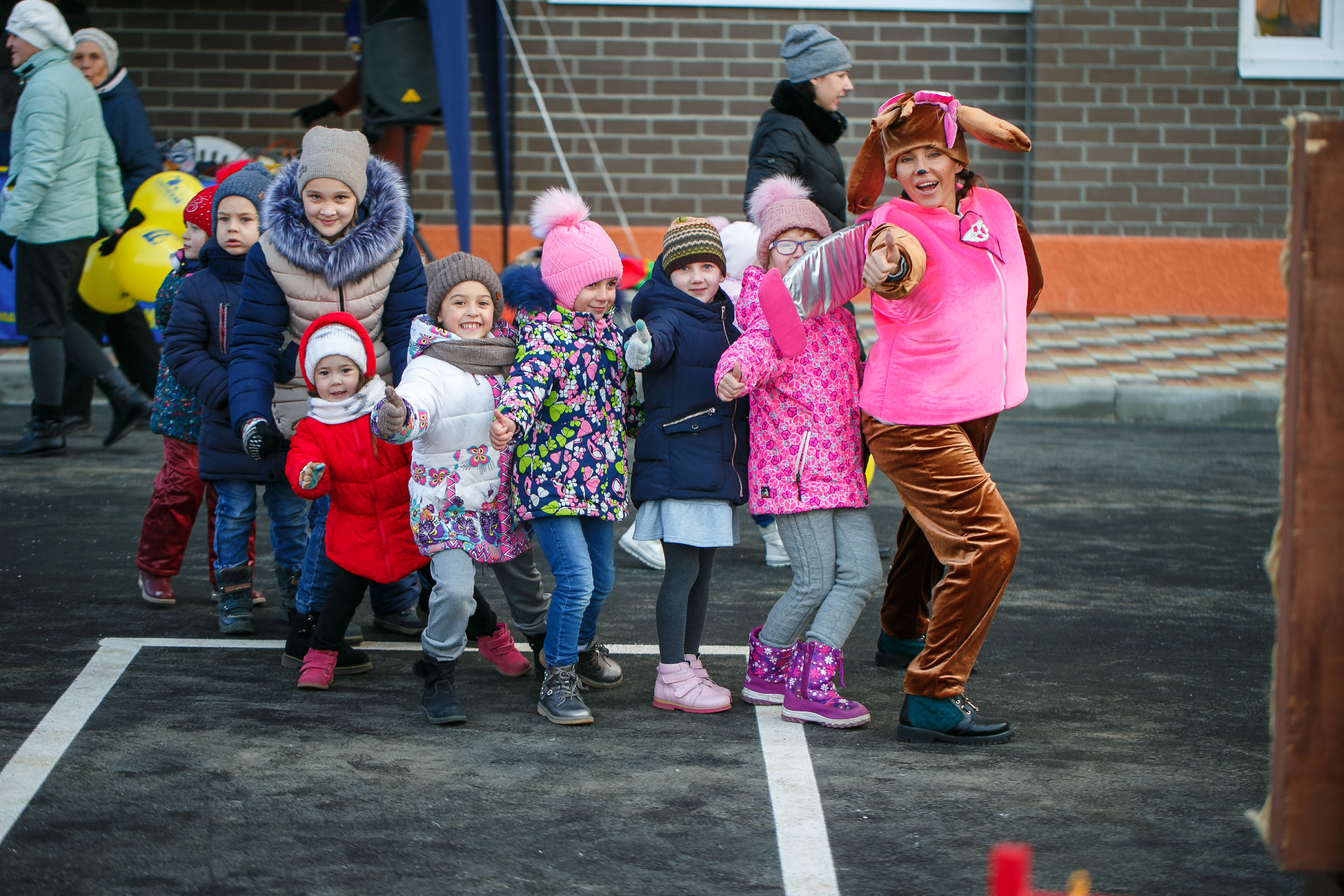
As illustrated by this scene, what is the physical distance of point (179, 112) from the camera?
13.8 metres

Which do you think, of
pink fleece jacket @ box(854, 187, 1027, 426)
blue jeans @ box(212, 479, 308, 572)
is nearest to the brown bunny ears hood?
pink fleece jacket @ box(854, 187, 1027, 426)

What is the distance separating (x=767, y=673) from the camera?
454 cm

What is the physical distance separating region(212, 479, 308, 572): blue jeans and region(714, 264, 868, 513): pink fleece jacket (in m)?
1.68

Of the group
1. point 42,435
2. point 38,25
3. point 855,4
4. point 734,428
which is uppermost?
point 855,4

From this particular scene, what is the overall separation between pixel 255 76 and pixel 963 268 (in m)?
10.9

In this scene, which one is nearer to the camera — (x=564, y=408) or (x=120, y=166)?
(x=564, y=408)

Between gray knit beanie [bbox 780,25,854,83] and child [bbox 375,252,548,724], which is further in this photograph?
gray knit beanie [bbox 780,25,854,83]

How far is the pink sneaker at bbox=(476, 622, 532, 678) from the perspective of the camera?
4.84 metres

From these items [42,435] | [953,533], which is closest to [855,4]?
[42,435]

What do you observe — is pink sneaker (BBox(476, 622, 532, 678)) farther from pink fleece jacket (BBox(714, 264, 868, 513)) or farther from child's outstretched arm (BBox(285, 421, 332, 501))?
pink fleece jacket (BBox(714, 264, 868, 513))

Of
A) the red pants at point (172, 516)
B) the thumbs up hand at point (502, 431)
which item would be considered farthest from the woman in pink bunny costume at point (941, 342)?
the red pants at point (172, 516)

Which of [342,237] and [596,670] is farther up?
[342,237]

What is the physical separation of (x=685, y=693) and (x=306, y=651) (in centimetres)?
120

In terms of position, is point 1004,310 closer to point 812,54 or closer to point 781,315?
point 781,315
